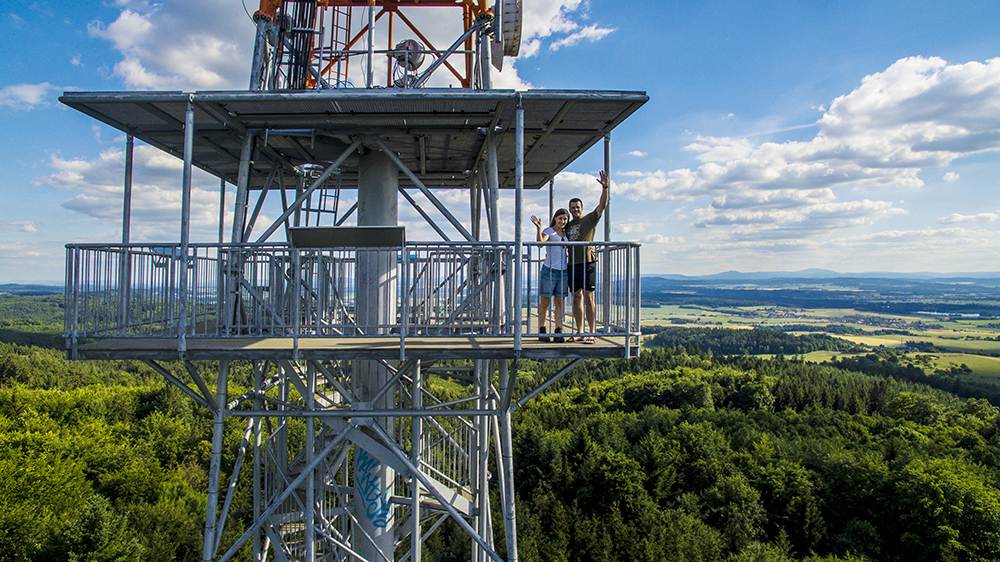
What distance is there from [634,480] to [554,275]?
132 feet

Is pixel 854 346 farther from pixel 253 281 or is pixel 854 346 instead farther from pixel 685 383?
pixel 253 281

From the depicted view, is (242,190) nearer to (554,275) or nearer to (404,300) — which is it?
(404,300)

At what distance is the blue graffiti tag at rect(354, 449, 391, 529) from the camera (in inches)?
383

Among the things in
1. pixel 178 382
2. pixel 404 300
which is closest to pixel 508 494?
pixel 404 300

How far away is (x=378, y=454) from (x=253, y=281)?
297 centimetres

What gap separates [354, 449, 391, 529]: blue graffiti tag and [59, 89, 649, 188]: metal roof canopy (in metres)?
5.14

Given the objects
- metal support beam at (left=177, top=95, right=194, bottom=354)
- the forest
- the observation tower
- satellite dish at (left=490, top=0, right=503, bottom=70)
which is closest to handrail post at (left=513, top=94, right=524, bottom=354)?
the observation tower

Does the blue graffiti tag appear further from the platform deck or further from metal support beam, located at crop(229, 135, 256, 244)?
metal support beam, located at crop(229, 135, 256, 244)

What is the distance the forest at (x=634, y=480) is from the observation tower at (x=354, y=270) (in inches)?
850

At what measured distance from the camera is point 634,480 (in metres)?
44.6

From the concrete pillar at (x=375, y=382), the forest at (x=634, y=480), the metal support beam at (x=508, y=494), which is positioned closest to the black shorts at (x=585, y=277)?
the metal support beam at (x=508, y=494)

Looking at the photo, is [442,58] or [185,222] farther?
[442,58]

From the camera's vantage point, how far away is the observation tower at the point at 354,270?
7379 millimetres

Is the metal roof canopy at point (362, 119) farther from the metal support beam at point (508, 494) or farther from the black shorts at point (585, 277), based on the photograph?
the metal support beam at point (508, 494)
